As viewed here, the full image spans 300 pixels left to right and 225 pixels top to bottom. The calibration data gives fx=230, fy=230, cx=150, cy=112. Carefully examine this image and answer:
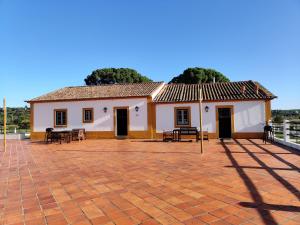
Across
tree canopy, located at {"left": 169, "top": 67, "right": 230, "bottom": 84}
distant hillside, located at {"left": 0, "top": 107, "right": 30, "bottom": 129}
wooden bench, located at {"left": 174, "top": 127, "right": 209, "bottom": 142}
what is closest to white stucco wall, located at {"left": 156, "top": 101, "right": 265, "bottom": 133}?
wooden bench, located at {"left": 174, "top": 127, "right": 209, "bottom": 142}

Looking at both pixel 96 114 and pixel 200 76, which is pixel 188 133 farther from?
pixel 200 76

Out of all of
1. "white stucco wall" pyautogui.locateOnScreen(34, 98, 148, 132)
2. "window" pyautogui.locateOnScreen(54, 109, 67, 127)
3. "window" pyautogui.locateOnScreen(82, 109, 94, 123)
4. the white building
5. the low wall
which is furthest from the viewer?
"window" pyautogui.locateOnScreen(54, 109, 67, 127)

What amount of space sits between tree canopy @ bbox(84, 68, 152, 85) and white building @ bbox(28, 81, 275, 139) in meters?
19.4

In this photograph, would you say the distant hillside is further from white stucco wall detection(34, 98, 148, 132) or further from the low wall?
the low wall

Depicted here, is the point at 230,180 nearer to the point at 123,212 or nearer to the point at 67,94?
the point at 123,212

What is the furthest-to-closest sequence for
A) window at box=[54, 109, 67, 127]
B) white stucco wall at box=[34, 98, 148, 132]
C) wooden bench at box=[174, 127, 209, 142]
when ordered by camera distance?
window at box=[54, 109, 67, 127] < white stucco wall at box=[34, 98, 148, 132] < wooden bench at box=[174, 127, 209, 142]

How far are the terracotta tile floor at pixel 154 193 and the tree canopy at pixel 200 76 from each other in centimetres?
2507

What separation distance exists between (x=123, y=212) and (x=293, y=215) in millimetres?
2338

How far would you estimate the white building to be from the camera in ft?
46.6

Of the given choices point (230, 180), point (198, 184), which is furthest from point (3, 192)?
point (230, 180)

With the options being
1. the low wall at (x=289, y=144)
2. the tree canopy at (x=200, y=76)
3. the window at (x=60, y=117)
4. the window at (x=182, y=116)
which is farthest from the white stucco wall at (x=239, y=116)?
the tree canopy at (x=200, y=76)

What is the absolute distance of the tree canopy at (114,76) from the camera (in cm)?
3750

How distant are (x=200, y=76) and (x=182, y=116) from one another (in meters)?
17.2

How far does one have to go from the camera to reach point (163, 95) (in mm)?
16625
